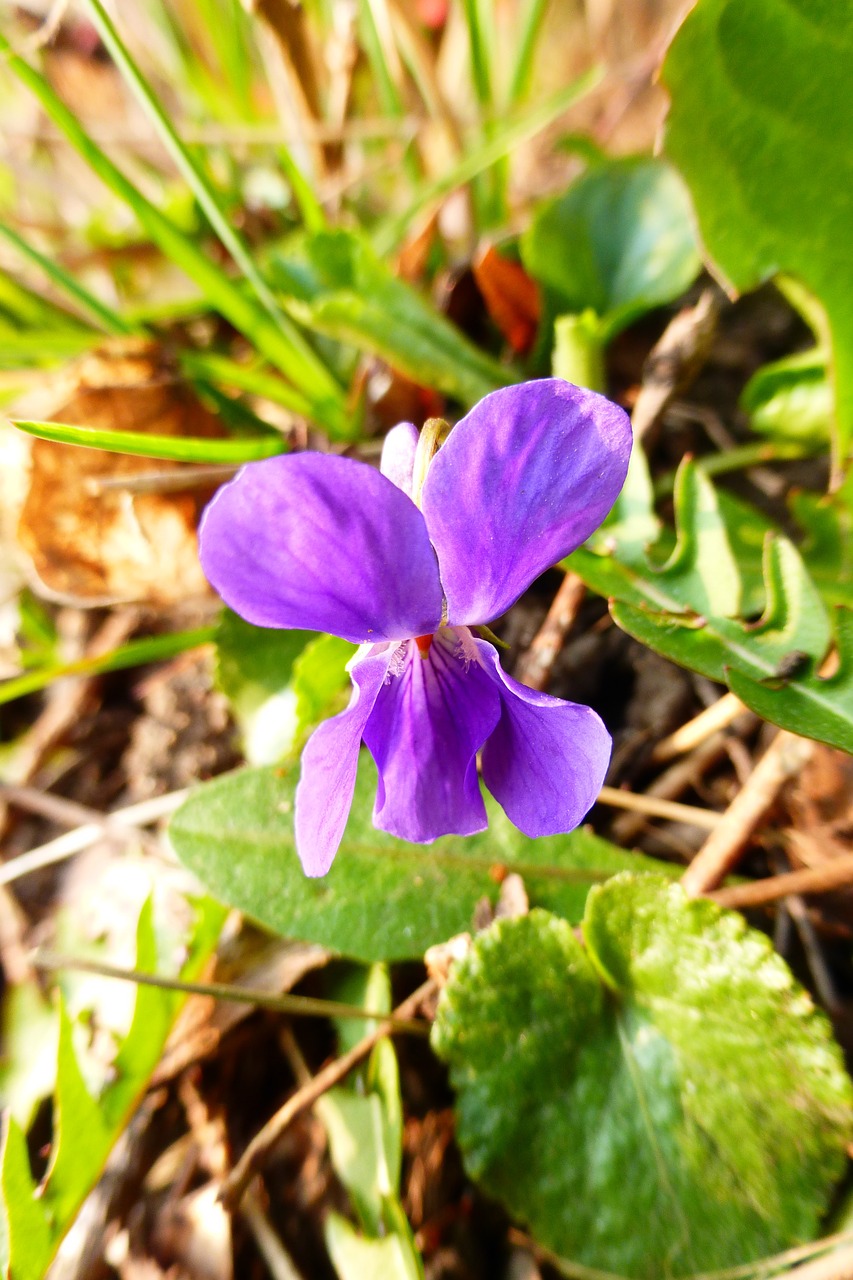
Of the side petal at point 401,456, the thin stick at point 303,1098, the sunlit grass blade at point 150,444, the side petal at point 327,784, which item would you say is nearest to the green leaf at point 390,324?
the sunlit grass blade at point 150,444

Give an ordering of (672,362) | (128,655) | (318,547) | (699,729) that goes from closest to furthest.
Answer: (318,547)
(699,729)
(672,362)
(128,655)

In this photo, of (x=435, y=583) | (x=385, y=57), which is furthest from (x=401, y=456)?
(x=385, y=57)

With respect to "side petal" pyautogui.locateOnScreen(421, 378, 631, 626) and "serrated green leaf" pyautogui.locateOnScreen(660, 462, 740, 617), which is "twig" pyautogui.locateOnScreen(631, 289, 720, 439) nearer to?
"serrated green leaf" pyautogui.locateOnScreen(660, 462, 740, 617)

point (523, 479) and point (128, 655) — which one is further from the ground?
point (523, 479)

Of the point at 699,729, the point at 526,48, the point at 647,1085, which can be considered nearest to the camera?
the point at 647,1085

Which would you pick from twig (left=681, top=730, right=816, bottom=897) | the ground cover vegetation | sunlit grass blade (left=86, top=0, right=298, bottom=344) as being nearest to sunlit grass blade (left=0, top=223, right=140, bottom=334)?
the ground cover vegetation

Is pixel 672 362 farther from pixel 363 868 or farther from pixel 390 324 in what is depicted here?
pixel 363 868
